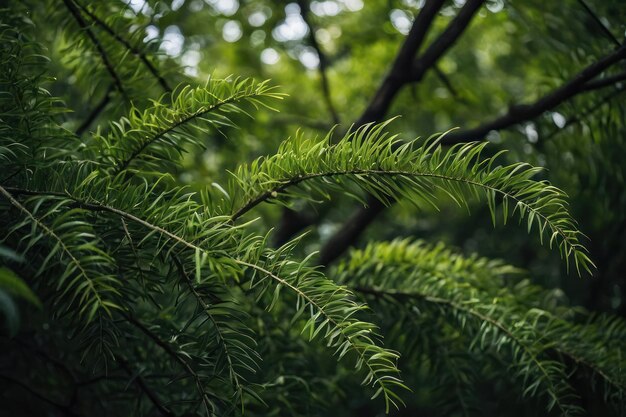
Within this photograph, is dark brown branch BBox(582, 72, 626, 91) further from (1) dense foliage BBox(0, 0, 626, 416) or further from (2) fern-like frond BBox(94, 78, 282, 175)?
(2) fern-like frond BBox(94, 78, 282, 175)

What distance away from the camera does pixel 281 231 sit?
153 centimetres

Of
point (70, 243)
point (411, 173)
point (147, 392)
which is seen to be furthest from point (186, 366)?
point (411, 173)

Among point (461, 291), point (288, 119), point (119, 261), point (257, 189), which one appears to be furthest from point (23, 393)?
point (288, 119)

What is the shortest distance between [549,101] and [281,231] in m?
0.80

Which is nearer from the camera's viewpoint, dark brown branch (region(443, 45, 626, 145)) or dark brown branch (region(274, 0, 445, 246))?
dark brown branch (region(443, 45, 626, 145))

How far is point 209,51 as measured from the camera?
2182 millimetres

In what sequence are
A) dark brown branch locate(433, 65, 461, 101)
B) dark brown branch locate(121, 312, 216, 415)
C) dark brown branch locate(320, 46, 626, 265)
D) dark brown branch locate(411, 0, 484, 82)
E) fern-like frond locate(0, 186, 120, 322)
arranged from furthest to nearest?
dark brown branch locate(433, 65, 461, 101) < dark brown branch locate(411, 0, 484, 82) < dark brown branch locate(320, 46, 626, 265) < dark brown branch locate(121, 312, 216, 415) < fern-like frond locate(0, 186, 120, 322)

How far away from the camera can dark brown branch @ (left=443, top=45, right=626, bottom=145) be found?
0.87m

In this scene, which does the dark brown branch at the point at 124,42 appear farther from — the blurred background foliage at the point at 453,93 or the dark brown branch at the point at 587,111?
the dark brown branch at the point at 587,111

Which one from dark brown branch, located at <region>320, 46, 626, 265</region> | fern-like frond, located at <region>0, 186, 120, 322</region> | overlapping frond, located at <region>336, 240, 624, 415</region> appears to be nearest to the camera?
fern-like frond, located at <region>0, 186, 120, 322</region>

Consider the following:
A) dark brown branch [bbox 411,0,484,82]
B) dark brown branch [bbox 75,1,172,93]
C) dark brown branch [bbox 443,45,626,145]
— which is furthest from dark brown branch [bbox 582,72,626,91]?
dark brown branch [bbox 75,1,172,93]

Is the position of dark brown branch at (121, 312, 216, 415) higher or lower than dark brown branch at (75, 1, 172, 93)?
lower

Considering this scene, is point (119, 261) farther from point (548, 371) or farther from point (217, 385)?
point (548, 371)

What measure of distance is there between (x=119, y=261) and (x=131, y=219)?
0.09m
